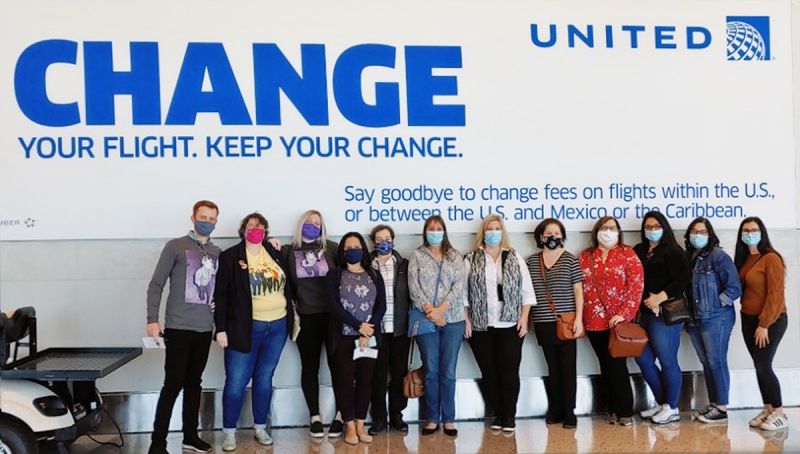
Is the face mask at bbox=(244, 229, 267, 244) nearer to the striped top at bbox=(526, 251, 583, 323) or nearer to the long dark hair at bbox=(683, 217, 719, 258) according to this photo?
the striped top at bbox=(526, 251, 583, 323)

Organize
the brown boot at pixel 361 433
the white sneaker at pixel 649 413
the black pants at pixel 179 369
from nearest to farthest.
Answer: the black pants at pixel 179 369 < the brown boot at pixel 361 433 < the white sneaker at pixel 649 413

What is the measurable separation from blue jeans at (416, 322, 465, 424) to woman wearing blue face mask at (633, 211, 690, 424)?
4.80 ft

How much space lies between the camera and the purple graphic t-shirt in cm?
446

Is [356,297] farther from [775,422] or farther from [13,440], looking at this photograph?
[775,422]

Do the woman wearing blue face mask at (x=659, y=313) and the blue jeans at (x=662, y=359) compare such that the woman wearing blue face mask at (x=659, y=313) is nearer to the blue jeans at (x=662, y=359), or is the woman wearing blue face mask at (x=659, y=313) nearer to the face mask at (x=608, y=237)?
the blue jeans at (x=662, y=359)

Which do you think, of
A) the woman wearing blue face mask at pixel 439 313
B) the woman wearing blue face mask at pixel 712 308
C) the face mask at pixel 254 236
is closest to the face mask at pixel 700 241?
the woman wearing blue face mask at pixel 712 308

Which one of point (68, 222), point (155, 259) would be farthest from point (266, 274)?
point (68, 222)

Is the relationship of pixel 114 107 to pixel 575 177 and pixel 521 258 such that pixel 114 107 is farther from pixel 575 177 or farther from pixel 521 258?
pixel 575 177

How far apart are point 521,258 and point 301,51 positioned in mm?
2324

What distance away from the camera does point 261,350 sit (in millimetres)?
4500

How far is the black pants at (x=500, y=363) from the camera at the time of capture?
4746 millimetres

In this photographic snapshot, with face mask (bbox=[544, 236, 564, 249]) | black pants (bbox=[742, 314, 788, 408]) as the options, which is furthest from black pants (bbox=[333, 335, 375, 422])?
black pants (bbox=[742, 314, 788, 408])

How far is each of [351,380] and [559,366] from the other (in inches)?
62.4

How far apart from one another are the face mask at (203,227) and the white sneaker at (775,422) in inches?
164
